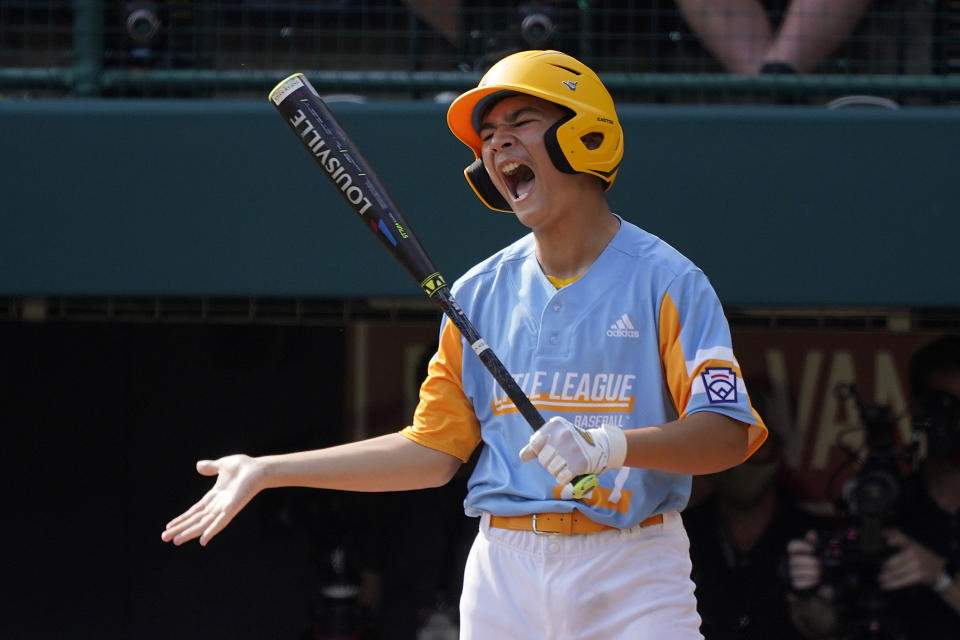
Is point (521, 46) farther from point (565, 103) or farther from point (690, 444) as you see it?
point (690, 444)

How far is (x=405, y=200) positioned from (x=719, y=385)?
1816 millimetres

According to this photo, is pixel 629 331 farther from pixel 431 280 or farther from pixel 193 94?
pixel 193 94

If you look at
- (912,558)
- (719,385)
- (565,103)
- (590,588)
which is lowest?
(912,558)

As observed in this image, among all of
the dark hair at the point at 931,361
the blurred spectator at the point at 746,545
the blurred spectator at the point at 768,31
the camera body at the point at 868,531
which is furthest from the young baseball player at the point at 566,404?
the dark hair at the point at 931,361

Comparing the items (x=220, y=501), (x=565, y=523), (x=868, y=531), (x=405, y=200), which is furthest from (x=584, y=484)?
(x=868, y=531)

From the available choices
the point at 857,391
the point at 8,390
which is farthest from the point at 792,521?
the point at 8,390

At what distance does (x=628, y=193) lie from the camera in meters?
3.79

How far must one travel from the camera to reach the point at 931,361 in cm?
453

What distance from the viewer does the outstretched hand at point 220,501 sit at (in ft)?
6.92

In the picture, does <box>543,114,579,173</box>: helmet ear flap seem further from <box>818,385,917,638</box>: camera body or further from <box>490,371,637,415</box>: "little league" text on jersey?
<box>818,385,917,638</box>: camera body

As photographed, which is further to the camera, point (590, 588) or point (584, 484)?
point (590, 588)

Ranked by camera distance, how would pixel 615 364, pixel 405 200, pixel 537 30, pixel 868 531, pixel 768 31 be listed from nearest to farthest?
pixel 615 364, pixel 405 200, pixel 537 30, pixel 868 531, pixel 768 31

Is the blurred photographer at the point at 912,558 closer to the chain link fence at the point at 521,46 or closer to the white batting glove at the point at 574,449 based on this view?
the chain link fence at the point at 521,46

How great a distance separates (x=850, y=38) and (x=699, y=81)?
512mm
